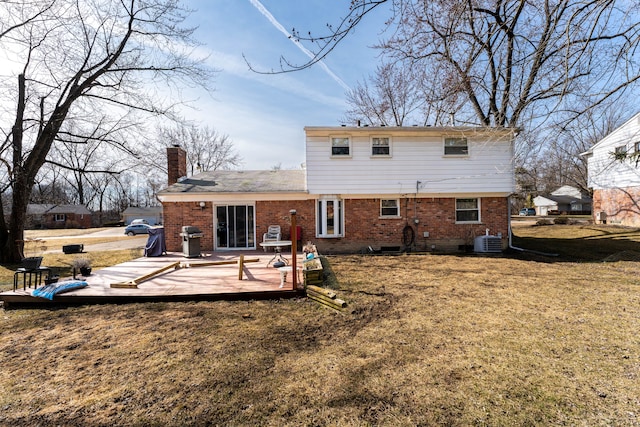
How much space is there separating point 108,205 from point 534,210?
83298 millimetres

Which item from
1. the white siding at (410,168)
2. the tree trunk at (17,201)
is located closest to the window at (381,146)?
the white siding at (410,168)

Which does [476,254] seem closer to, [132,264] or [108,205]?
[132,264]

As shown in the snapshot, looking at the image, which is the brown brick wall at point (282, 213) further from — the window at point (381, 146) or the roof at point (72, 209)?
the roof at point (72, 209)

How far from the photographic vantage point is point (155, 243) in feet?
37.1

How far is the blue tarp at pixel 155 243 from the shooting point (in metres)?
11.3

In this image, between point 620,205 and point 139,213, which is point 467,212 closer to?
point 620,205

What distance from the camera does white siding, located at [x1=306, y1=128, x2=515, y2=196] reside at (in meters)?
12.3

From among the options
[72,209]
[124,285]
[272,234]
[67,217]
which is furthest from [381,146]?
[67,217]

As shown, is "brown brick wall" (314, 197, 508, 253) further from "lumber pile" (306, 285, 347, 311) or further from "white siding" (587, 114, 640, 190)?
"white siding" (587, 114, 640, 190)

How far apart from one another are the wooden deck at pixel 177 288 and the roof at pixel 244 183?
4.40 metres

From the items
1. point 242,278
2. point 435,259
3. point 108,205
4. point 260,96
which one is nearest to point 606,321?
point 435,259

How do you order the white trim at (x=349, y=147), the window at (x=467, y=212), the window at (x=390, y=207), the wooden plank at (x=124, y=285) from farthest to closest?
the window at (x=467, y=212), the window at (x=390, y=207), the white trim at (x=349, y=147), the wooden plank at (x=124, y=285)

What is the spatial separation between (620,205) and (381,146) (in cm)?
1953

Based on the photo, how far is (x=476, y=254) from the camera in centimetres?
1206
